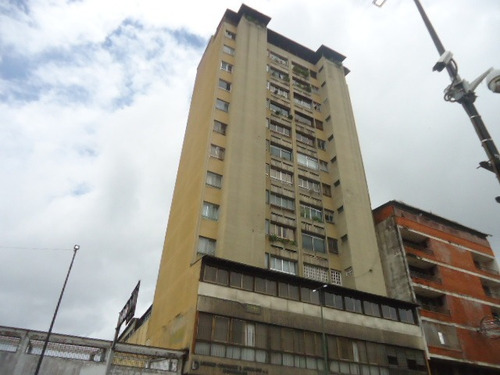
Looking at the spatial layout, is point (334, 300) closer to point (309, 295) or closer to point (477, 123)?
point (309, 295)

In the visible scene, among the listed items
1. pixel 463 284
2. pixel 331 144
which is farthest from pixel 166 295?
pixel 463 284

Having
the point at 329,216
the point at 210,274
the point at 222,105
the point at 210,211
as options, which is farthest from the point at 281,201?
the point at 210,274

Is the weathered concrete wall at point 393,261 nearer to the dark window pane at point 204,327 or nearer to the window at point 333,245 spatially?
the window at point 333,245

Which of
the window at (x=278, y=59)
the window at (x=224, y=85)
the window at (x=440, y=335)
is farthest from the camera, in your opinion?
the window at (x=278, y=59)

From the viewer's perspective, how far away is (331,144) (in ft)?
166

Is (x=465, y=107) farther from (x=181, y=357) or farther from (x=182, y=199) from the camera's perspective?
(x=182, y=199)

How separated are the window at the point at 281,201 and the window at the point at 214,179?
5859mm

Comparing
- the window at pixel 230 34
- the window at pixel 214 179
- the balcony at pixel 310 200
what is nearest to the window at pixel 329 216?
the balcony at pixel 310 200

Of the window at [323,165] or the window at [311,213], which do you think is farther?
the window at [323,165]

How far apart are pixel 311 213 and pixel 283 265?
26.9 ft

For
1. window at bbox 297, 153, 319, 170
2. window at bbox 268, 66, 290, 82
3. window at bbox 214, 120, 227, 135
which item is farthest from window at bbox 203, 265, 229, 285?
window at bbox 268, 66, 290, 82

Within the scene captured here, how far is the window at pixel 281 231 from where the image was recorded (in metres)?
39.1

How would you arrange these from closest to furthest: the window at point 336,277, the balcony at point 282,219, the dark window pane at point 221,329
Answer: the dark window pane at point 221,329 < the window at point 336,277 < the balcony at point 282,219

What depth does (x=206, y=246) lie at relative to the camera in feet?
113
